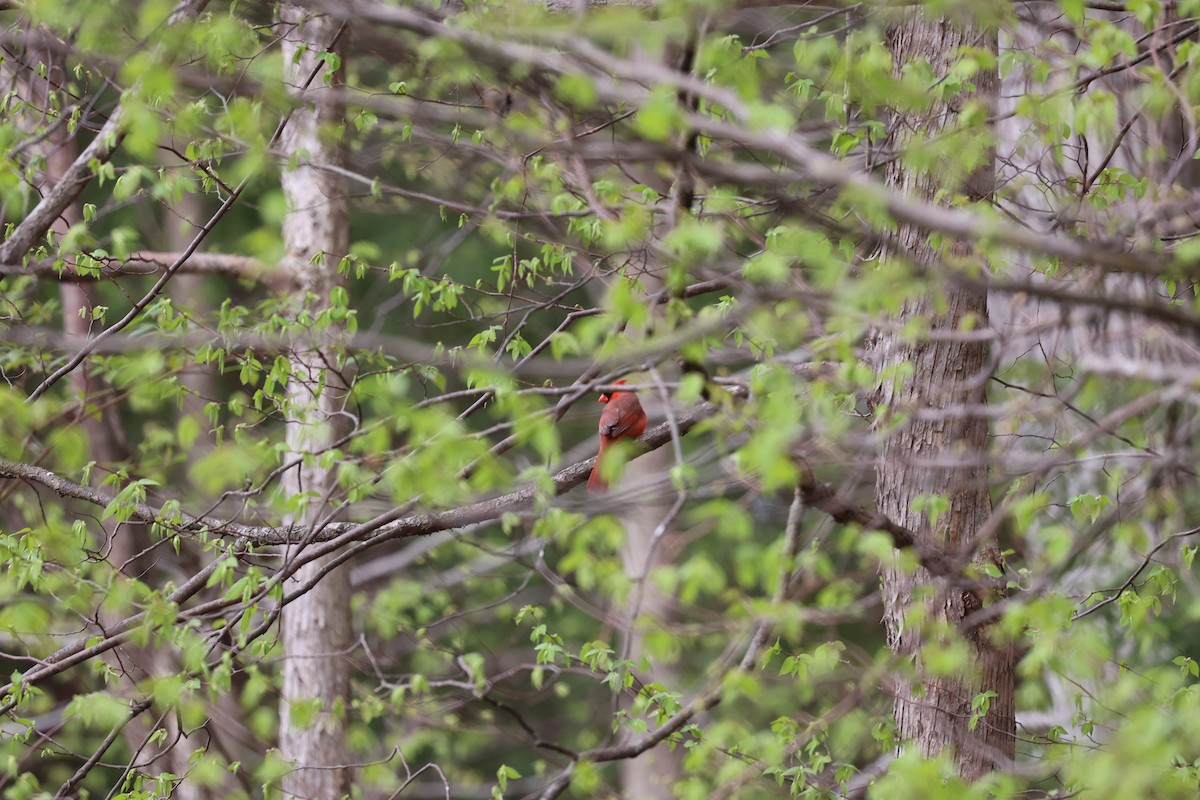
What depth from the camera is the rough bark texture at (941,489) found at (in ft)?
13.9

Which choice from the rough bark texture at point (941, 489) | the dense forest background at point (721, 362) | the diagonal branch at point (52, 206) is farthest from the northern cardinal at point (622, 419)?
the diagonal branch at point (52, 206)

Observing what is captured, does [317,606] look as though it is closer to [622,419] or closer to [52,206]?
[622,419]

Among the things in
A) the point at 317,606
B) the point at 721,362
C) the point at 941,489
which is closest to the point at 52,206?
the point at 721,362

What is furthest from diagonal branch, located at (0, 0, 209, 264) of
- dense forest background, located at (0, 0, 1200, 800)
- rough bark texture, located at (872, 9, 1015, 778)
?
rough bark texture, located at (872, 9, 1015, 778)

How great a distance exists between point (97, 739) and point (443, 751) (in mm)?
3278

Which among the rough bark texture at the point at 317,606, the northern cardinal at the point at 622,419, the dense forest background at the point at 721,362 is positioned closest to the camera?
the dense forest background at the point at 721,362

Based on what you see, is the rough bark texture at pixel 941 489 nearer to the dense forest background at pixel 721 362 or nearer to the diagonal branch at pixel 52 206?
the dense forest background at pixel 721 362

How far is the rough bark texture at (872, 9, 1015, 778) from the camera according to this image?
4238 mm

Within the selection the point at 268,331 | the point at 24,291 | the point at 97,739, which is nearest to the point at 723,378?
the point at 268,331

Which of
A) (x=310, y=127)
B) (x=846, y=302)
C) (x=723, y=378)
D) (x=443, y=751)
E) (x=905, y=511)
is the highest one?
(x=310, y=127)

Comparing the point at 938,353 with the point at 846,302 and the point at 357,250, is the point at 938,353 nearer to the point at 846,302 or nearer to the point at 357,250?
the point at 846,302

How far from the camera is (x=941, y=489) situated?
417cm

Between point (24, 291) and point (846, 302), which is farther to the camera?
point (24, 291)

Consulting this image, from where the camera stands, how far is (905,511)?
4402 millimetres
